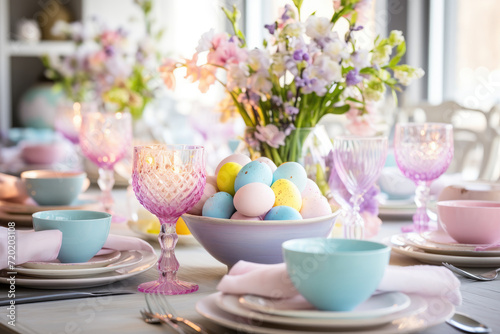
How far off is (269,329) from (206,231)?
1.02 feet

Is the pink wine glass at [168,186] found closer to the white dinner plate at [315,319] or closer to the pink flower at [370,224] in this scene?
the white dinner plate at [315,319]

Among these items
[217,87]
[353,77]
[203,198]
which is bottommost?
[203,198]

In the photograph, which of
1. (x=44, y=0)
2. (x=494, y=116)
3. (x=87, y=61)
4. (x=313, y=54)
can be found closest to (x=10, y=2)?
(x=44, y=0)

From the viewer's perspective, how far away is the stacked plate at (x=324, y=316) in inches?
24.2

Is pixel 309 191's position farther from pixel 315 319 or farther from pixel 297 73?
pixel 315 319

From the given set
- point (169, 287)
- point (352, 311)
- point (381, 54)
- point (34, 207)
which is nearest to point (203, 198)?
point (169, 287)

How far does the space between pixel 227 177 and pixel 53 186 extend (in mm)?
591

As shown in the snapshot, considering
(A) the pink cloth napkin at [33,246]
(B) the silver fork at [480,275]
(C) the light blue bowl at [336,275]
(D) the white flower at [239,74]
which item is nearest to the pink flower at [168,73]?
(D) the white flower at [239,74]

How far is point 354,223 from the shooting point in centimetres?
108

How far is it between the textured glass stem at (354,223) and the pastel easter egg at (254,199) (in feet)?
0.72

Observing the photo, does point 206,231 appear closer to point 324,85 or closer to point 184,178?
point 184,178

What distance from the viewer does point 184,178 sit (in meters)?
0.87

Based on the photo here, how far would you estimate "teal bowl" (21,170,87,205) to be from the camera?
1409mm

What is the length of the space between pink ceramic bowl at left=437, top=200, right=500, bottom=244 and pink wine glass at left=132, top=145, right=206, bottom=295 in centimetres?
40
